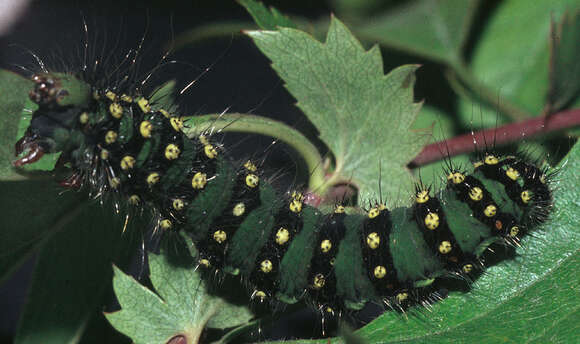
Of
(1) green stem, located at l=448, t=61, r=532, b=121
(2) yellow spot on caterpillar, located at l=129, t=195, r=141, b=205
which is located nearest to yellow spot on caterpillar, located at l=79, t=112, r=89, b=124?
(2) yellow spot on caterpillar, located at l=129, t=195, r=141, b=205

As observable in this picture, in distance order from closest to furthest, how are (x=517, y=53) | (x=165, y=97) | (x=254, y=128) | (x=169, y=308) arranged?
(x=169, y=308), (x=254, y=128), (x=165, y=97), (x=517, y=53)

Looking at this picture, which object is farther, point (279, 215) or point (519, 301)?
point (279, 215)

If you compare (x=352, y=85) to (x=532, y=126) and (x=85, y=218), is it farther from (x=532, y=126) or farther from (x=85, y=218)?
(x=85, y=218)

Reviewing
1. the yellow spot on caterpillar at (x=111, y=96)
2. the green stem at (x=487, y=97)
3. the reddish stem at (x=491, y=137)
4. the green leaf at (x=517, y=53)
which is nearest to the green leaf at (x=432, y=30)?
the green stem at (x=487, y=97)

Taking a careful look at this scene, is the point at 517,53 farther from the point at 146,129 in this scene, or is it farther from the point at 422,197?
the point at 146,129

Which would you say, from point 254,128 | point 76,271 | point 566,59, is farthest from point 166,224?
point 566,59

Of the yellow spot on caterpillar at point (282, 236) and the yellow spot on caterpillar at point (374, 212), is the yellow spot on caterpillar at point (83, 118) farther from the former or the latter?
the yellow spot on caterpillar at point (374, 212)
